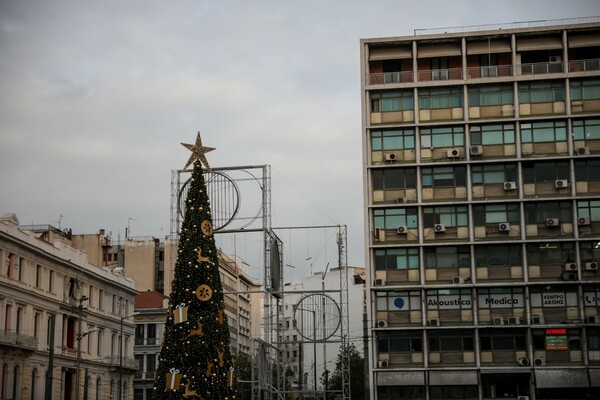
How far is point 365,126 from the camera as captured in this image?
6225cm

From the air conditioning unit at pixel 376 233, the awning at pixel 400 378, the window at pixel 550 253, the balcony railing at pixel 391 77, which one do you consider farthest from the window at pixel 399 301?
the balcony railing at pixel 391 77

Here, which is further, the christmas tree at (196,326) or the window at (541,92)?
the window at (541,92)

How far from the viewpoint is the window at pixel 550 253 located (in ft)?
195

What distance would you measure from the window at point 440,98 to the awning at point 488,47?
274 centimetres

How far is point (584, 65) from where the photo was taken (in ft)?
201

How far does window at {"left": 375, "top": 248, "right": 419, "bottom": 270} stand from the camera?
60.8m

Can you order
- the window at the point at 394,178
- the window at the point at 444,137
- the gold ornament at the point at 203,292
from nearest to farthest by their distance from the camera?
the gold ornament at the point at 203,292
the window at the point at 444,137
the window at the point at 394,178

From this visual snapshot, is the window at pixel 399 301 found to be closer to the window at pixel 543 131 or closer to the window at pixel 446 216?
the window at pixel 446 216

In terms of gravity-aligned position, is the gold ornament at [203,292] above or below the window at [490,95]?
below

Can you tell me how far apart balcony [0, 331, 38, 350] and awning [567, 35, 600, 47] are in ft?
128

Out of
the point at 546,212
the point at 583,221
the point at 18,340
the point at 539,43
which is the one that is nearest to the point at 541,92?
the point at 539,43

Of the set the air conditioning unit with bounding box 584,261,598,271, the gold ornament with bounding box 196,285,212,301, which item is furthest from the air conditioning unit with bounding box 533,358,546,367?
the gold ornament with bounding box 196,285,212,301

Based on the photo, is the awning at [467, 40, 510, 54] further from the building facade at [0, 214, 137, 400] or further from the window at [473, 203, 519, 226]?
the building facade at [0, 214, 137, 400]

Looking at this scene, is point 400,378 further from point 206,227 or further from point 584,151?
point 206,227
